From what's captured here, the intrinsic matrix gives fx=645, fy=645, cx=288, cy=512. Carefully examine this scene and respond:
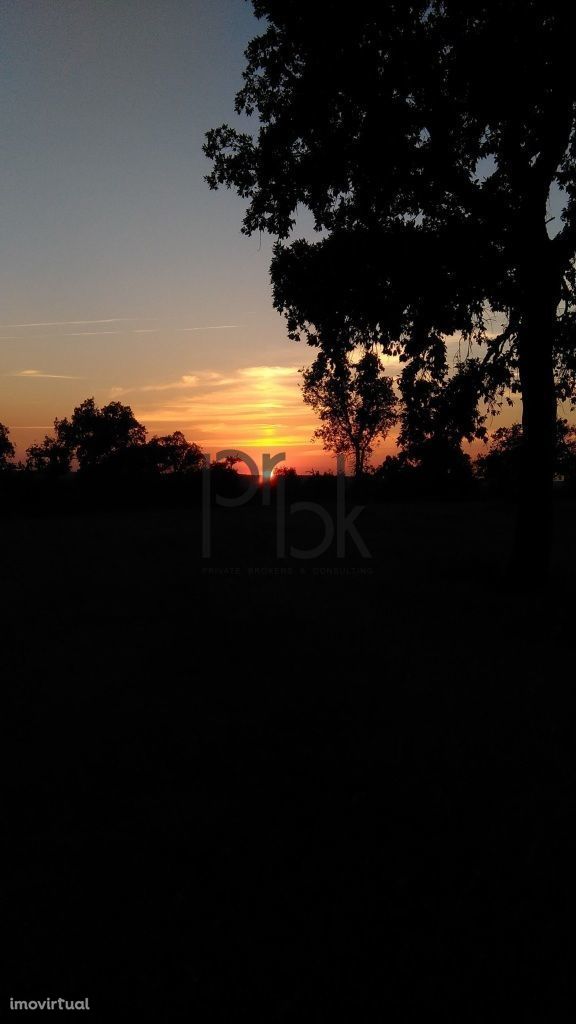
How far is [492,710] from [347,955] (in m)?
4.56

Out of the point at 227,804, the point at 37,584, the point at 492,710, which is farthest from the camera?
the point at 37,584

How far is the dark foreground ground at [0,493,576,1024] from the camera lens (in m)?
3.79

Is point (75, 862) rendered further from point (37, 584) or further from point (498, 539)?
point (498, 539)

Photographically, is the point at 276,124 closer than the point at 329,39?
No

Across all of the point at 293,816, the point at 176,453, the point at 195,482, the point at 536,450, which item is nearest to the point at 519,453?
the point at 536,450

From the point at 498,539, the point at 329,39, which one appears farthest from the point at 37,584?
the point at 498,539

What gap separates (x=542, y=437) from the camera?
15109 mm

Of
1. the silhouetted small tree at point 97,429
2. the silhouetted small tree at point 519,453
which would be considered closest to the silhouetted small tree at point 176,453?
the silhouetted small tree at point 97,429

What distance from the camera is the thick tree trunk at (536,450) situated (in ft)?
49.0

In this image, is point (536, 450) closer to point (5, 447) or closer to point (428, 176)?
point (428, 176)

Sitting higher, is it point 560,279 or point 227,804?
point 560,279

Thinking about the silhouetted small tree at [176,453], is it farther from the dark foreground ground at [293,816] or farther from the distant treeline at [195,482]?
the dark foreground ground at [293,816]

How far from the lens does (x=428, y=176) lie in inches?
565

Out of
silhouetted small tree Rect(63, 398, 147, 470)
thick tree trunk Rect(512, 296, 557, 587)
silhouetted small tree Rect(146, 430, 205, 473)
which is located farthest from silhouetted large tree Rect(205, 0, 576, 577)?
silhouetted small tree Rect(63, 398, 147, 470)
